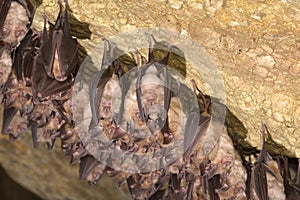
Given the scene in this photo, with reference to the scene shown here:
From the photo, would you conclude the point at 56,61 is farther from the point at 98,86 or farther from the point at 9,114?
the point at 9,114

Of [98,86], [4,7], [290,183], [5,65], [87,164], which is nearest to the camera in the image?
[4,7]

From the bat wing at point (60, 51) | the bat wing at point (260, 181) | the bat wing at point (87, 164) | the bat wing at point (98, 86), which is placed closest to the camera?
the bat wing at point (60, 51)

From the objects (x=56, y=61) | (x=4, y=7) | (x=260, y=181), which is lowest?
(x=260, y=181)

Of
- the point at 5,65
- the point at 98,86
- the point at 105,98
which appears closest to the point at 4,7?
the point at 5,65

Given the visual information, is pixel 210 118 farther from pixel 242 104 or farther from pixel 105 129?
pixel 105 129

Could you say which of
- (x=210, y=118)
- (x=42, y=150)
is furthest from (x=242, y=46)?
(x=42, y=150)

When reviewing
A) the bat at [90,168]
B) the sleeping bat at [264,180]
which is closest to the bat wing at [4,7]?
the bat at [90,168]

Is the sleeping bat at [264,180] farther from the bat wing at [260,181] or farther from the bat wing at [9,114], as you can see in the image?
the bat wing at [9,114]

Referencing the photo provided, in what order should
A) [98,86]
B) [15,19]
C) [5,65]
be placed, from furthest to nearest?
[5,65] < [98,86] < [15,19]
